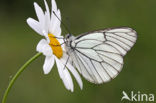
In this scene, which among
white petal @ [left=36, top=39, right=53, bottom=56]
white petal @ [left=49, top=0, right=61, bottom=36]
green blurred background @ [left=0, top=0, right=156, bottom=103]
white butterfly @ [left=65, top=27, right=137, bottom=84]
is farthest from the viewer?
green blurred background @ [left=0, top=0, right=156, bottom=103]

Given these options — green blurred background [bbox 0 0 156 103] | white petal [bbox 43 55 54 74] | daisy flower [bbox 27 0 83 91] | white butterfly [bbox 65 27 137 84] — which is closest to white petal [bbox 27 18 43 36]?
daisy flower [bbox 27 0 83 91]

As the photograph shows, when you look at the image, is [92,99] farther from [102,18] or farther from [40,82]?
[102,18]

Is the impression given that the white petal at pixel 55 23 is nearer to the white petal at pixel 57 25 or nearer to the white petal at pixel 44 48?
the white petal at pixel 57 25

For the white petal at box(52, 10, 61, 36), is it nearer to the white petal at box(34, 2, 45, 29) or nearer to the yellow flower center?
the yellow flower center

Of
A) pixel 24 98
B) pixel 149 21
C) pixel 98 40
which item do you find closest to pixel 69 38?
pixel 98 40

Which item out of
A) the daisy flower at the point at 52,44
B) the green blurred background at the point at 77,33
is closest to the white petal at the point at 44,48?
the daisy flower at the point at 52,44

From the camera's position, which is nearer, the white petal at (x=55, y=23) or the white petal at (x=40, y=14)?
the white petal at (x=40, y=14)

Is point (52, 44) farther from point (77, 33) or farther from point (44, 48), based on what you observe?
point (77, 33)
